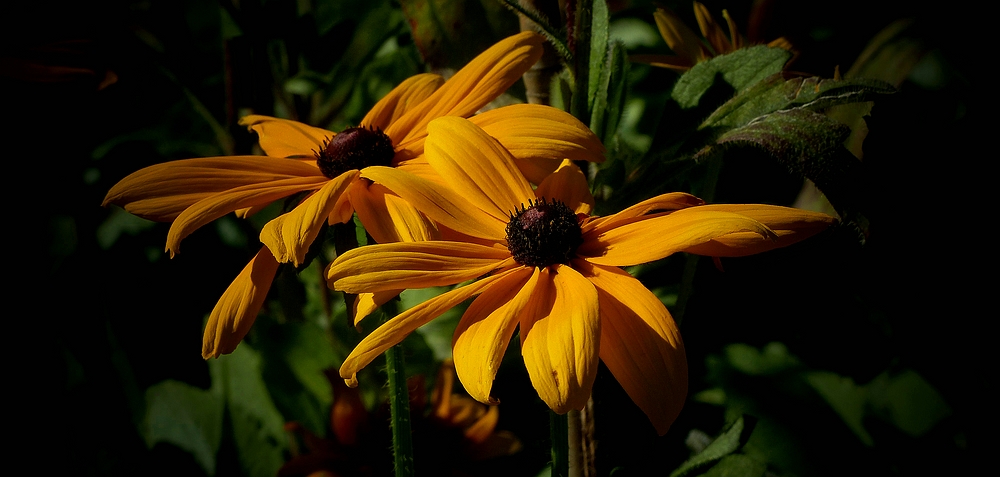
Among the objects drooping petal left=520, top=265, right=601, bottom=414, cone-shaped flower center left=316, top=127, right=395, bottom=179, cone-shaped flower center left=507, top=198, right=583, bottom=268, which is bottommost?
drooping petal left=520, top=265, right=601, bottom=414

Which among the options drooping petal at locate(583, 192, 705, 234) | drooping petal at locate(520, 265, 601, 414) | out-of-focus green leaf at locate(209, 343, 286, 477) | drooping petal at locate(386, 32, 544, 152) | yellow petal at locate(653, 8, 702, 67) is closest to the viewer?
drooping petal at locate(520, 265, 601, 414)

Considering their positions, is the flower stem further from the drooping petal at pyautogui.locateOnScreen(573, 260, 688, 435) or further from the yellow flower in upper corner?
the yellow flower in upper corner

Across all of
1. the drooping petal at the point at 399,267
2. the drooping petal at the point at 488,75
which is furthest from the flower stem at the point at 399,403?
the drooping petal at the point at 488,75

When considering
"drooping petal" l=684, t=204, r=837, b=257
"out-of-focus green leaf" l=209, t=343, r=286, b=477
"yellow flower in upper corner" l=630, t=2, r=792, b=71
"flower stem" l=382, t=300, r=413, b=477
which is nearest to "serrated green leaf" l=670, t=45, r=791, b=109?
"yellow flower in upper corner" l=630, t=2, r=792, b=71

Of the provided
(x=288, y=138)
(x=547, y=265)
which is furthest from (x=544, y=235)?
(x=288, y=138)

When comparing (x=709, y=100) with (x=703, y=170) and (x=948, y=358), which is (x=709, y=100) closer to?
(x=703, y=170)
